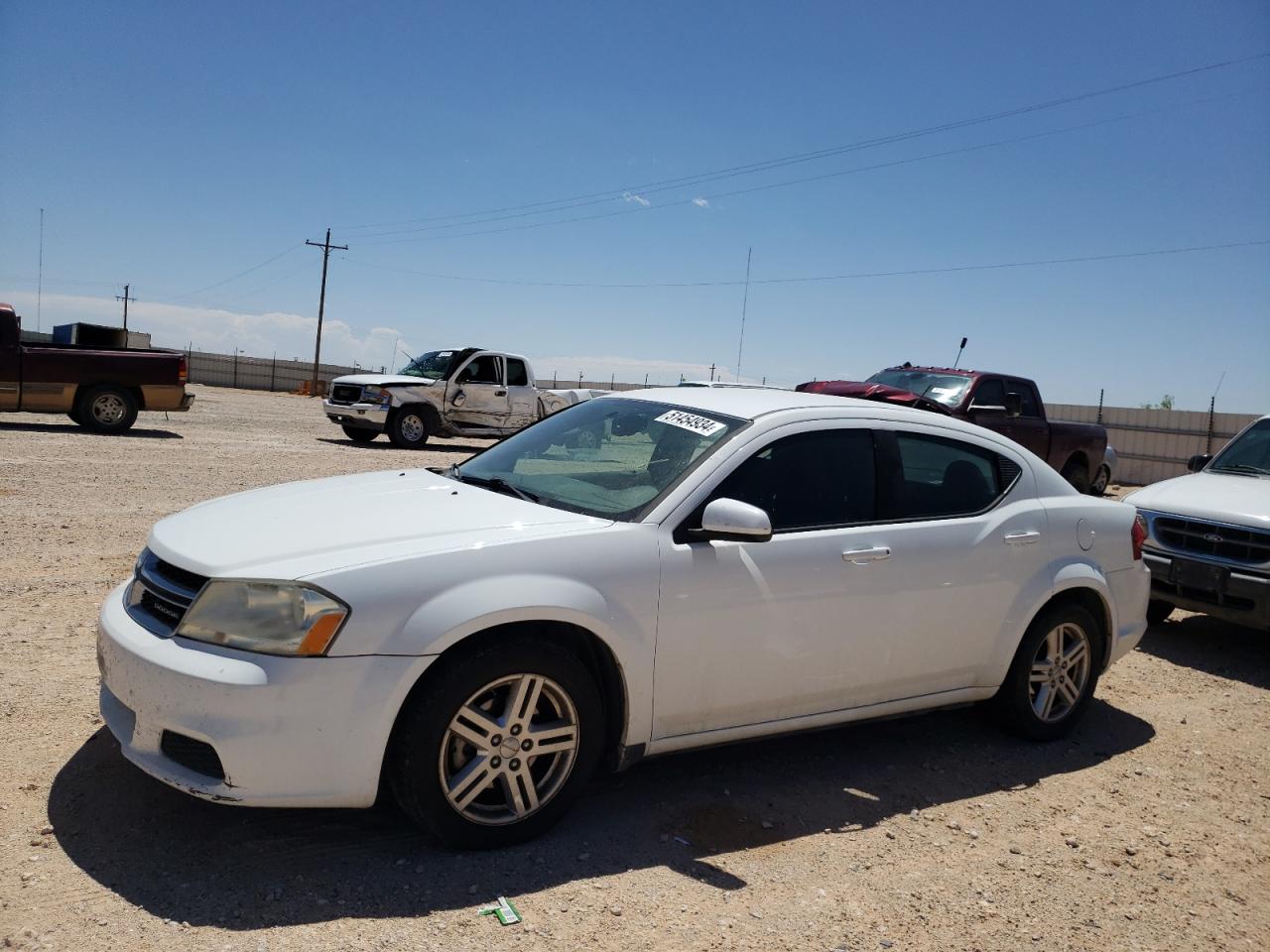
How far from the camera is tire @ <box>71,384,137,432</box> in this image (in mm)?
16406

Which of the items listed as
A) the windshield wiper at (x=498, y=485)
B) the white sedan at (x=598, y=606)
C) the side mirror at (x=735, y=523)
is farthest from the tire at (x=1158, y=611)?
the windshield wiper at (x=498, y=485)

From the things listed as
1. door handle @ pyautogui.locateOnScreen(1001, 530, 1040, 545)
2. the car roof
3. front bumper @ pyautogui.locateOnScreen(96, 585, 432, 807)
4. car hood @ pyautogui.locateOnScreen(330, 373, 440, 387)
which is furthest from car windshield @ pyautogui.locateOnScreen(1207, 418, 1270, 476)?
car hood @ pyautogui.locateOnScreen(330, 373, 440, 387)

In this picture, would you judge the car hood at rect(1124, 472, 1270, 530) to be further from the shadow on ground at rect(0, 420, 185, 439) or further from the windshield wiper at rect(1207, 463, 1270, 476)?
the shadow on ground at rect(0, 420, 185, 439)

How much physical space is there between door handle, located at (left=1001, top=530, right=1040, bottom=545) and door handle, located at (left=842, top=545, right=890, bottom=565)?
791mm

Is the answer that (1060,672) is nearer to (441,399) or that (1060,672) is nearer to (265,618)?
(265,618)

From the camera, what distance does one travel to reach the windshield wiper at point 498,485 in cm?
404

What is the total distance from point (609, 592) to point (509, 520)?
45 cm

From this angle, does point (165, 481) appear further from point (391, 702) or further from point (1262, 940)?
point (1262, 940)

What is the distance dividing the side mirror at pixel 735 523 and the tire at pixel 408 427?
15.9 m

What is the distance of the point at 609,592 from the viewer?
3.51m

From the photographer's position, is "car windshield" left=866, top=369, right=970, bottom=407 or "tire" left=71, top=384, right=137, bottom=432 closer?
"car windshield" left=866, top=369, right=970, bottom=407

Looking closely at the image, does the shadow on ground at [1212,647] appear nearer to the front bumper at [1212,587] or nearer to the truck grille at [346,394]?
the front bumper at [1212,587]

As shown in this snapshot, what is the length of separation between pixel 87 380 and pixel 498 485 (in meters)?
14.8

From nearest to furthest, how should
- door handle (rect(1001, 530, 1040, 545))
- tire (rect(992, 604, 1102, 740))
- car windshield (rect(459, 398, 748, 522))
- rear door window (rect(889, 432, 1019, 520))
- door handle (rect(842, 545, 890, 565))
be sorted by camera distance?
1. car windshield (rect(459, 398, 748, 522))
2. door handle (rect(842, 545, 890, 565))
3. rear door window (rect(889, 432, 1019, 520))
4. door handle (rect(1001, 530, 1040, 545))
5. tire (rect(992, 604, 1102, 740))
